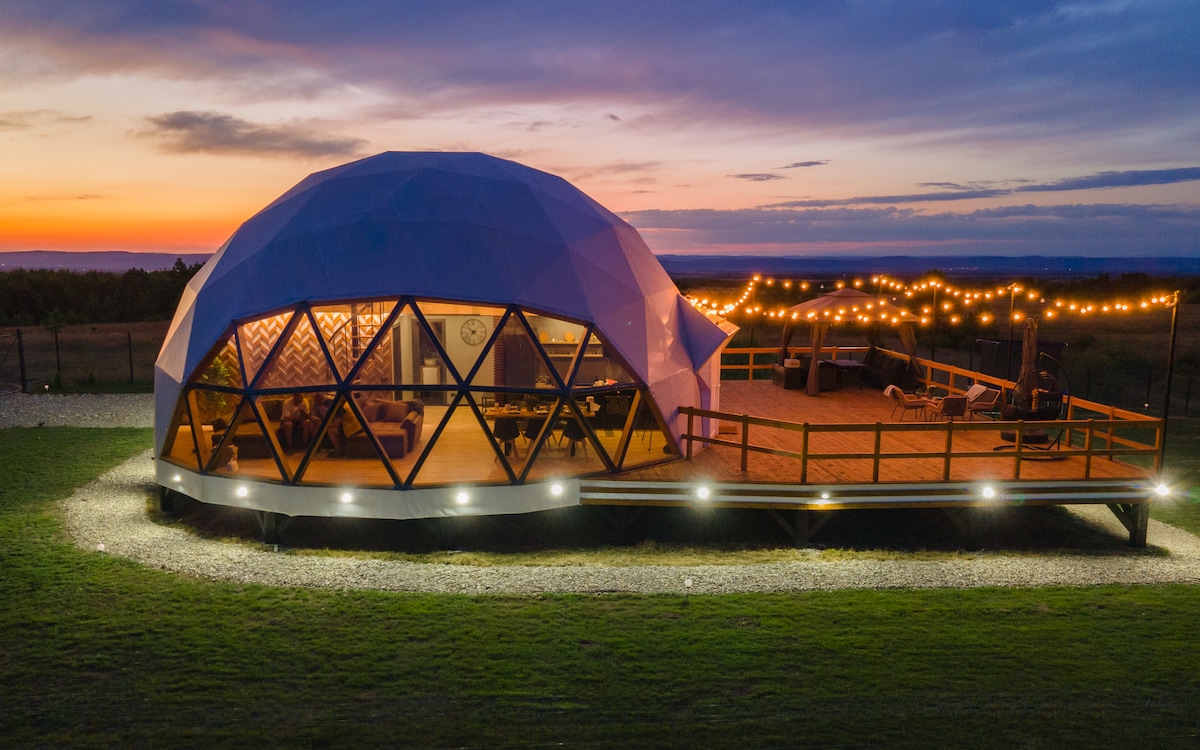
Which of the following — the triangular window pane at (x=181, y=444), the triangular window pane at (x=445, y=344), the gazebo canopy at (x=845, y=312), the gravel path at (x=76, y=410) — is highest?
the gazebo canopy at (x=845, y=312)

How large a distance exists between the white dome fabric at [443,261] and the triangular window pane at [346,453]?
173 centimetres

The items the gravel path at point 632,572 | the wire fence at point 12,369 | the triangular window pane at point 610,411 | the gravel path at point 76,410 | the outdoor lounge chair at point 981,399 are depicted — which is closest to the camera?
the gravel path at point 632,572

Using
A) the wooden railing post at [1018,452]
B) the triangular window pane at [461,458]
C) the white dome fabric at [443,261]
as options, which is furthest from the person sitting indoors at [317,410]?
the wooden railing post at [1018,452]

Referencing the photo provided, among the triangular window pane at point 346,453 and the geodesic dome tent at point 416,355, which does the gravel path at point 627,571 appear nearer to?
the geodesic dome tent at point 416,355

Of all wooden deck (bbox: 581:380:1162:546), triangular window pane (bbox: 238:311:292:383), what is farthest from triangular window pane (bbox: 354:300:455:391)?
wooden deck (bbox: 581:380:1162:546)

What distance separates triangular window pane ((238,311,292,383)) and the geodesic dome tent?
3cm

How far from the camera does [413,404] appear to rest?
12.2m

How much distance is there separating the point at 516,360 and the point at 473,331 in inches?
75.7

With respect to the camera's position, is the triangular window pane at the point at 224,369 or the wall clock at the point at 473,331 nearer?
the triangular window pane at the point at 224,369

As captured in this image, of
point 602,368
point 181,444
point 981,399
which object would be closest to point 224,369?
point 181,444

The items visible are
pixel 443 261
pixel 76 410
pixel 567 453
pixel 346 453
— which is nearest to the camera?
pixel 443 261

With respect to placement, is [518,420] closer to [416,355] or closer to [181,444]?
[416,355]

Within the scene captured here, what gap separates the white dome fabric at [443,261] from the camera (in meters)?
11.2

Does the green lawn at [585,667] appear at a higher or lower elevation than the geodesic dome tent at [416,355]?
lower
